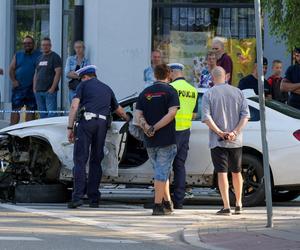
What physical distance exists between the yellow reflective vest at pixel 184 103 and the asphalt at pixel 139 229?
1.18m

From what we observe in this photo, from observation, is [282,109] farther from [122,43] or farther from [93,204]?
[122,43]

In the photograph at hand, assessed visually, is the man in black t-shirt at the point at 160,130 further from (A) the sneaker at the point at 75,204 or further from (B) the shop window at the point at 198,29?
(B) the shop window at the point at 198,29

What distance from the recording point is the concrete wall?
738 inches

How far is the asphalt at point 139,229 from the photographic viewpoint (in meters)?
8.84

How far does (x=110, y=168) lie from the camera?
38.9 feet

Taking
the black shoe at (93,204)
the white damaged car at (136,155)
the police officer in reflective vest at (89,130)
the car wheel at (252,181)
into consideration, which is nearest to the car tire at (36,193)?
the white damaged car at (136,155)

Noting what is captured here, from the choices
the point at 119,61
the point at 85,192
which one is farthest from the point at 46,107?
the point at 85,192

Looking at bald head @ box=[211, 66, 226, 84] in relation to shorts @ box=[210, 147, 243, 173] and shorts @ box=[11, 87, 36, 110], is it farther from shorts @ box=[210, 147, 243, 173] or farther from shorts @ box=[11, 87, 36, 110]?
shorts @ box=[11, 87, 36, 110]

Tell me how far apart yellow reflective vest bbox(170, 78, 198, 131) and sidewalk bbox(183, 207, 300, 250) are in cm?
125

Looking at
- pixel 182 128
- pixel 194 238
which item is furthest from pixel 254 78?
pixel 194 238

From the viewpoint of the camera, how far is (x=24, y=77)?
59.8 feet

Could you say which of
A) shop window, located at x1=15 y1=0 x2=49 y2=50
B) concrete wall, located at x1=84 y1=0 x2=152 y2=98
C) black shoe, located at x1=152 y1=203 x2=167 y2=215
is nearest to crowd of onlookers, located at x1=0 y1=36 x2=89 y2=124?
concrete wall, located at x1=84 y1=0 x2=152 y2=98

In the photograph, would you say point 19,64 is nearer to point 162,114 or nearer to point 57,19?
point 57,19

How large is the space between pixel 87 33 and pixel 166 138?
8851mm
